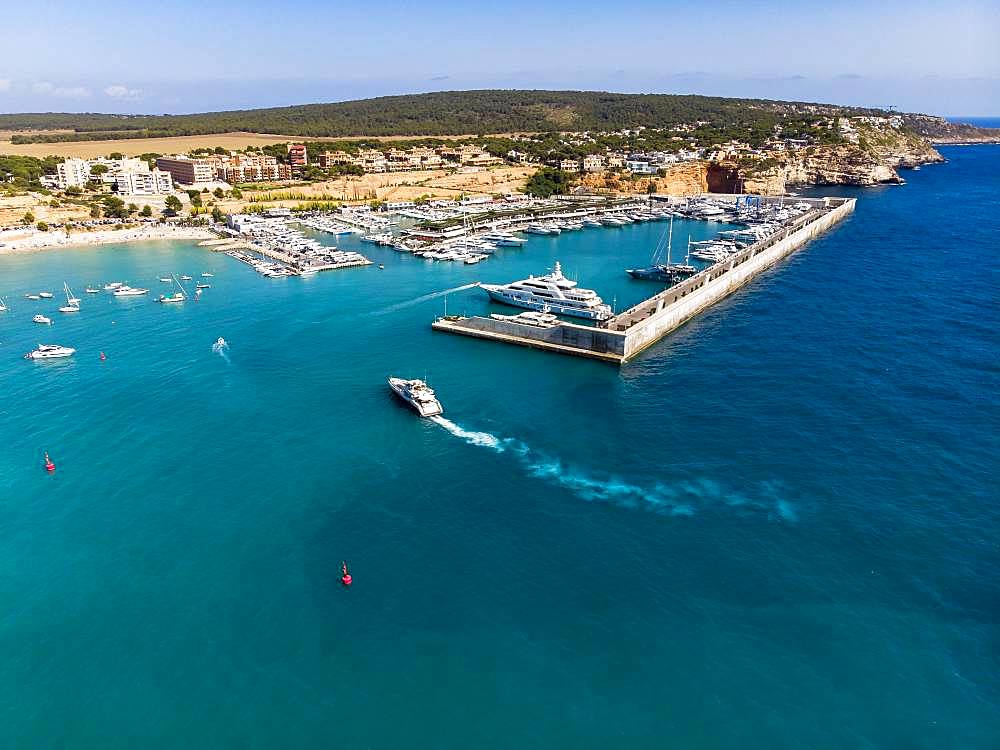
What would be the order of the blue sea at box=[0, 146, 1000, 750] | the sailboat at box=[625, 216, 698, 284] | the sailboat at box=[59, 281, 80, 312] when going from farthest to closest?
the sailboat at box=[625, 216, 698, 284]
the sailboat at box=[59, 281, 80, 312]
the blue sea at box=[0, 146, 1000, 750]

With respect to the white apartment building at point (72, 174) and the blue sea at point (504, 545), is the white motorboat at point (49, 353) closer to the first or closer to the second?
the blue sea at point (504, 545)

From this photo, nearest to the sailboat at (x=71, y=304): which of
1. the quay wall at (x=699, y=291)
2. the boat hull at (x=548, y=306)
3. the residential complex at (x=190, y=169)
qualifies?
the boat hull at (x=548, y=306)

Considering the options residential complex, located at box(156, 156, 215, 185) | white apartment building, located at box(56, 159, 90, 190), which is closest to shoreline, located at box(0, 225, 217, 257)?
residential complex, located at box(156, 156, 215, 185)

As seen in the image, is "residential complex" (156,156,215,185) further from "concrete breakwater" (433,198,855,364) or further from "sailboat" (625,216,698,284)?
"concrete breakwater" (433,198,855,364)

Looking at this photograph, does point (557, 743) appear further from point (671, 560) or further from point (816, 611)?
point (816, 611)

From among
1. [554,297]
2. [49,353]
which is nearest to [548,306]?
[554,297]

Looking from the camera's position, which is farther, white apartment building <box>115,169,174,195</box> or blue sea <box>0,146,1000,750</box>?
white apartment building <box>115,169,174,195</box>

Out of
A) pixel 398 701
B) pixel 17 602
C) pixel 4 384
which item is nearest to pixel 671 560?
pixel 398 701
